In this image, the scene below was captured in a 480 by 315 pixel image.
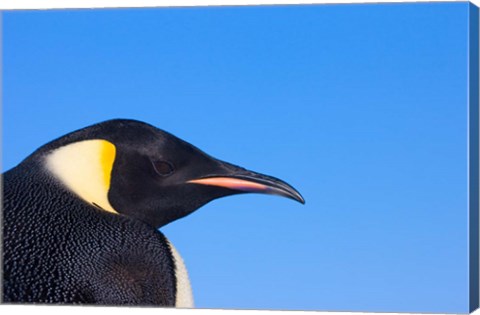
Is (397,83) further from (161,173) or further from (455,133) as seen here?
(161,173)

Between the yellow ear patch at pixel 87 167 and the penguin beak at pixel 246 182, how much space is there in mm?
315

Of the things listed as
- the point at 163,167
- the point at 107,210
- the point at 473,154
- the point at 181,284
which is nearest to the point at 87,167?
the point at 107,210

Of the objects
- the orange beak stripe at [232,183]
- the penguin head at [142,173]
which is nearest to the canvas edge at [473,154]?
the penguin head at [142,173]

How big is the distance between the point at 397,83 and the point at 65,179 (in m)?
1.31

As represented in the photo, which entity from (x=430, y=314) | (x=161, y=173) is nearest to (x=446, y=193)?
(x=430, y=314)

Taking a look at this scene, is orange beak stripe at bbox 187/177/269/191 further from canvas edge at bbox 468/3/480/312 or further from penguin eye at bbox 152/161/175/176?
canvas edge at bbox 468/3/480/312

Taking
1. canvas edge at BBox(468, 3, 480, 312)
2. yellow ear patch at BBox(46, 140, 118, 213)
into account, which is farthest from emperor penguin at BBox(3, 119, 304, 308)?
canvas edge at BBox(468, 3, 480, 312)

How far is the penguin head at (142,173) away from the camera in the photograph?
A: 11.2ft

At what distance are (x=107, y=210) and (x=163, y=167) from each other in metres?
0.29

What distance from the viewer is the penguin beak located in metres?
3.62

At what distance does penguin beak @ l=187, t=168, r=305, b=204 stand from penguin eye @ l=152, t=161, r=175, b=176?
3.1 inches

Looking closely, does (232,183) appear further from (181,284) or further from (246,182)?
(181,284)

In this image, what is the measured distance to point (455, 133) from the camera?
3.79 metres

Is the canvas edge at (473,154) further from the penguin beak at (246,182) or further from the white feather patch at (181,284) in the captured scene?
the white feather patch at (181,284)
